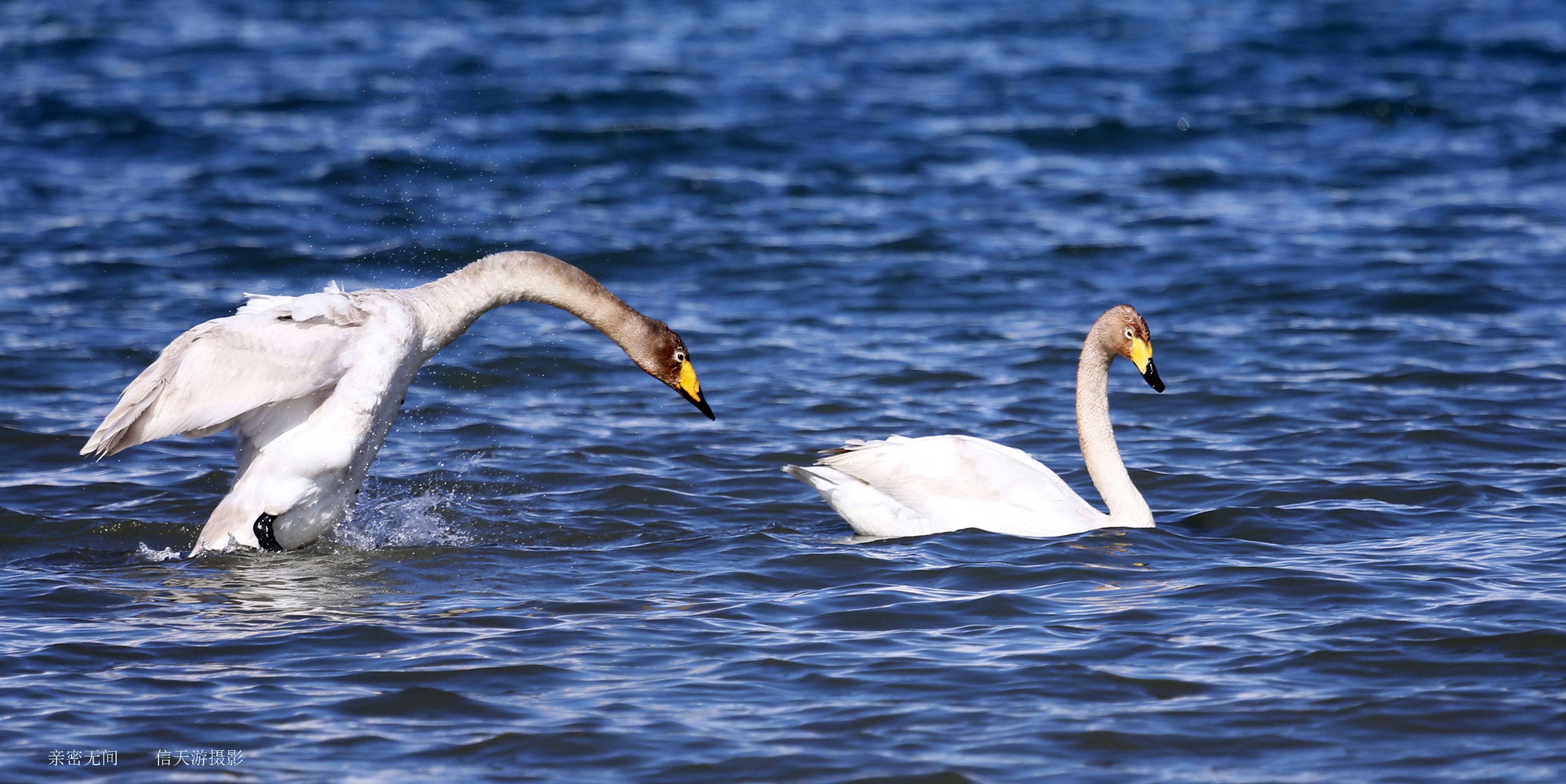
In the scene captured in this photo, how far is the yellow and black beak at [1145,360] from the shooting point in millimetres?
7945

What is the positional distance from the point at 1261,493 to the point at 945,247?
20.8ft

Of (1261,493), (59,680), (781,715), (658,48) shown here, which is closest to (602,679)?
(781,715)

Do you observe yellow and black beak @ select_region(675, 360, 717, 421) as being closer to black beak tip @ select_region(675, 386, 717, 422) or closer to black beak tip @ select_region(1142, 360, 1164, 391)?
black beak tip @ select_region(675, 386, 717, 422)

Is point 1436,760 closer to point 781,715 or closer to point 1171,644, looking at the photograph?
point 1171,644

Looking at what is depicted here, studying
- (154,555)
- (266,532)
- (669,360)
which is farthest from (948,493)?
(154,555)

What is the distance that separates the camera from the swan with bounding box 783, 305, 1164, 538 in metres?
7.46

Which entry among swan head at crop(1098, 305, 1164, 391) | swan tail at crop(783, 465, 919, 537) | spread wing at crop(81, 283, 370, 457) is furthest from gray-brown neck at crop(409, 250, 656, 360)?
swan head at crop(1098, 305, 1164, 391)

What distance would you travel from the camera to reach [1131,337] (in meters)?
8.05

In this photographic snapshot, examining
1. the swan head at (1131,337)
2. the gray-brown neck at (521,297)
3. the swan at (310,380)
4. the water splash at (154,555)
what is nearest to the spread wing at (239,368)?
the swan at (310,380)

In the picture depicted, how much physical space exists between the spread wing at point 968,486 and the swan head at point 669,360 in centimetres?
75

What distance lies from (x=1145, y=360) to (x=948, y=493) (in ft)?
3.95

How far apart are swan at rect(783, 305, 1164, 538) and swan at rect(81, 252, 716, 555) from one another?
745 mm

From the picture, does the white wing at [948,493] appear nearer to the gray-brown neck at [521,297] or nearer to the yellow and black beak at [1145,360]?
the yellow and black beak at [1145,360]

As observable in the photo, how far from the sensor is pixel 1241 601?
21.1 ft
